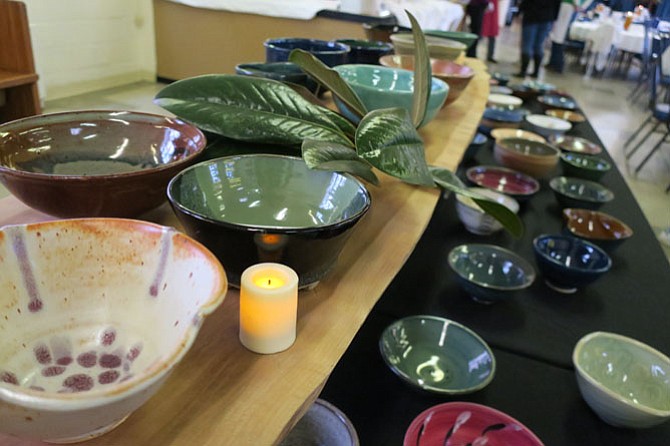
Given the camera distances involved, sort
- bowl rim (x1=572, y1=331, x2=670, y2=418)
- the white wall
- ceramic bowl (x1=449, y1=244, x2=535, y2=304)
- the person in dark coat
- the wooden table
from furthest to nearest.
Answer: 1. the person in dark coat
2. the white wall
3. ceramic bowl (x1=449, y1=244, x2=535, y2=304)
4. bowl rim (x1=572, y1=331, x2=670, y2=418)
5. the wooden table

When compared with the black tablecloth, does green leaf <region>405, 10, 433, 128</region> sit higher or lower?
higher

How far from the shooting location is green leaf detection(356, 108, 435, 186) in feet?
1.91

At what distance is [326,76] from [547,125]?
4.69 feet

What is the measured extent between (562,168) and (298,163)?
4.01 ft

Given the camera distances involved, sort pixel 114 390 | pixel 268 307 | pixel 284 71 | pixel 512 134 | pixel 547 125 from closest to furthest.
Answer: pixel 114 390 → pixel 268 307 → pixel 284 71 → pixel 512 134 → pixel 547 125

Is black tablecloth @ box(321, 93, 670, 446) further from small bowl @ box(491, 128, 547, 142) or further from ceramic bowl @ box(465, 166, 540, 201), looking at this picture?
small bowl @ box(491, 128, 547, 142)

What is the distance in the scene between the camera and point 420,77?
84 cm

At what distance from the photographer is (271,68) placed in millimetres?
1004

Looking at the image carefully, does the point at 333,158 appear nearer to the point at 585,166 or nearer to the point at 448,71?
the point at 448,71

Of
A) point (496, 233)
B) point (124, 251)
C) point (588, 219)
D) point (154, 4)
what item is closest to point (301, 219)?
point (124, 251)

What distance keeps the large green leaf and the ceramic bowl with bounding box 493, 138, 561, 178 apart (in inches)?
36.5

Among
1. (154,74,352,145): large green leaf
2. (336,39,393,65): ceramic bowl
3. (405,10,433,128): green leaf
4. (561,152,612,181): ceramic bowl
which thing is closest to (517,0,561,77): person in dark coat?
(561,152,612,181): ceramic bowl

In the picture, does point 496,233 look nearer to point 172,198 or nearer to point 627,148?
point 172,198

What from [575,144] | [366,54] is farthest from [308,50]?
[575,144]
